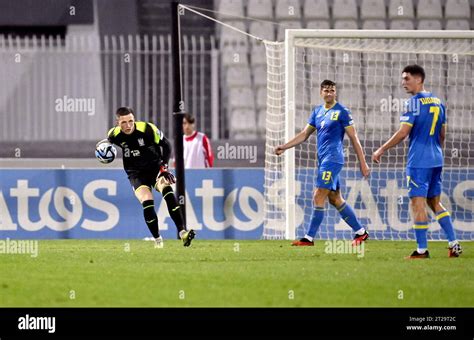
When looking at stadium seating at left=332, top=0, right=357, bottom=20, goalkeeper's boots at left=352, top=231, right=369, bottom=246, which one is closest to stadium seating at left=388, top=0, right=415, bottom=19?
stadium seating at left=332, top=0, right=357, bottom=20

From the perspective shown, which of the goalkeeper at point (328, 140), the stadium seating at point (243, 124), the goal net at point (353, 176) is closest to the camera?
the goalkeeper at point (328, 140)

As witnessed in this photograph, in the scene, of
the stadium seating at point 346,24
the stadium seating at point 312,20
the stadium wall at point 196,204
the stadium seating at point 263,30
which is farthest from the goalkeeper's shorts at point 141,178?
the stadium seating at point 346,24

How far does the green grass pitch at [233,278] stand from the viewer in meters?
8.08

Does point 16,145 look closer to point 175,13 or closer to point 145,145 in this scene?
point 175,13

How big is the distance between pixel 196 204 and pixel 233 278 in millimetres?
6303

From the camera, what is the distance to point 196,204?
15602mm

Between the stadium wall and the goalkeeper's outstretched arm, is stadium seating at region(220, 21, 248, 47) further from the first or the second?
the goalkeeper's outstretched arm

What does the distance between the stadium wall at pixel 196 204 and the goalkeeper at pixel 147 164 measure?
2791mm

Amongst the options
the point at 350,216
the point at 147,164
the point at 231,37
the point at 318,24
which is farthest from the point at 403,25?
the point at 147,164
